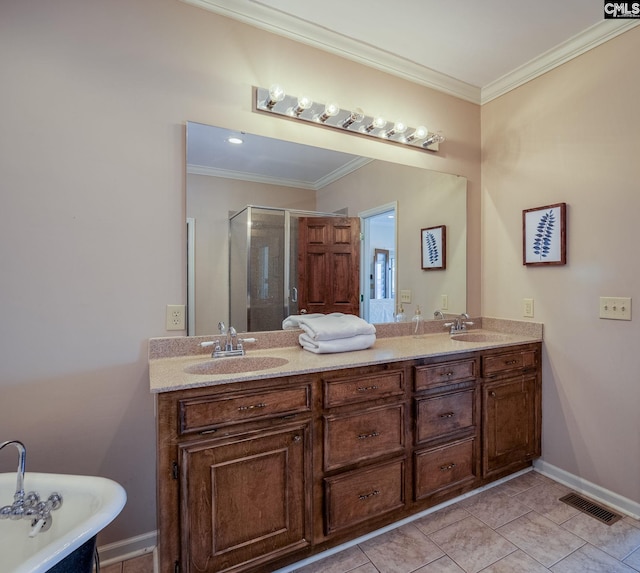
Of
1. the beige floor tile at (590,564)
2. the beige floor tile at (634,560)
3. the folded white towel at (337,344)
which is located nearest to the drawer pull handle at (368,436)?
the folded white towel at (337,344)

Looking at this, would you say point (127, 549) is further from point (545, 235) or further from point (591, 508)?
point (545, 235)

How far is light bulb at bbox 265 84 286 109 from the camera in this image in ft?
5.80

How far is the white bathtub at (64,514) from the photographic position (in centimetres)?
92

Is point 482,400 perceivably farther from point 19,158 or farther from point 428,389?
point 19,158

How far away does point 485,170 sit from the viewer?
8.54 feet

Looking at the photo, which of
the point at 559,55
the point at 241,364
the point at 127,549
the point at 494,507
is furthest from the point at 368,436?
the point at 559,55

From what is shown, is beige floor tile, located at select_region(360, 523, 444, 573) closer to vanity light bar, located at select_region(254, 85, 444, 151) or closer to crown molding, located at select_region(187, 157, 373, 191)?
crown molding, located at select_region(187, 157, 373, 191)

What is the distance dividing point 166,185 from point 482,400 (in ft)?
6.63

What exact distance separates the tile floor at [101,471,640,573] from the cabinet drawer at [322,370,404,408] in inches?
27.2

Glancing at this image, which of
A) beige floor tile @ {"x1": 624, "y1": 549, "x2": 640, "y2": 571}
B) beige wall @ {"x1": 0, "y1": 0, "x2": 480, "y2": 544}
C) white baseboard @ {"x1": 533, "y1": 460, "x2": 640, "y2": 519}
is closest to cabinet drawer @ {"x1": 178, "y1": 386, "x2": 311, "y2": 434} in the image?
beige wall @ {"x1": 0, "y1": 0, "x2": 480, "y2": 544}

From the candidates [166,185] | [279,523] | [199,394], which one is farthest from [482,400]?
[166,185]

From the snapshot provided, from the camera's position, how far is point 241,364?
1.68 metres

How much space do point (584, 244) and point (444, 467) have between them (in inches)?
58.5

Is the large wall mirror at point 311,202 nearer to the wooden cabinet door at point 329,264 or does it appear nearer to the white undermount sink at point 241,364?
the wooden cabinet door at point 329,264
